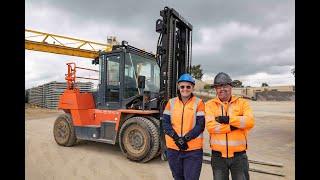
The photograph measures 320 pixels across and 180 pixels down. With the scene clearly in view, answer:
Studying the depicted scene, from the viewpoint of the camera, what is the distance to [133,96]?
6816 millimetres

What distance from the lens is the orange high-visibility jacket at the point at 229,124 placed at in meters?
3.13

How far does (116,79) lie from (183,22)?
2108 millimetres

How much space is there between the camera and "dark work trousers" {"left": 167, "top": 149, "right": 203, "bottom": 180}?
3.43 m

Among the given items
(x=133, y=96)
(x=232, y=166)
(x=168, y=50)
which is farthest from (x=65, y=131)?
(x=232, y=166)

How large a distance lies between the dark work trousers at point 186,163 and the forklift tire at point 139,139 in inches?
99.6

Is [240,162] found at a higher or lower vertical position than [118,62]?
lower

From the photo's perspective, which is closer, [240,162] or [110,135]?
[240,162]

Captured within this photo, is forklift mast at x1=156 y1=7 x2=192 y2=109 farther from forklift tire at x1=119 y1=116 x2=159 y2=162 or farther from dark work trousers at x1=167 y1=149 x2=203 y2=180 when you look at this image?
dark work trousers at x1=167 y1=149 x2=203 y2=180

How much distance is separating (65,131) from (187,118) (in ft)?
18.0

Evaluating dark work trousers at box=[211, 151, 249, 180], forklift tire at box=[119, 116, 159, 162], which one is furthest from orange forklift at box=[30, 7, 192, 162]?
dark work trousers at box=[211, 151, 249, 180]
